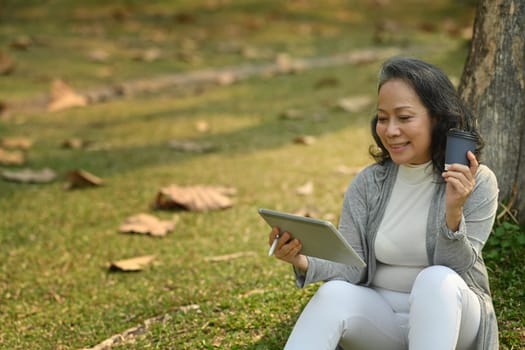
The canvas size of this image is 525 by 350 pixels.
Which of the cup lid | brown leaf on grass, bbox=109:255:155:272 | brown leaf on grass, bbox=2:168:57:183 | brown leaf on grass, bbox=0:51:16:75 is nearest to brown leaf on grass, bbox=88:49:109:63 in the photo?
brown leaf on grass, bbox=0:51:16:75

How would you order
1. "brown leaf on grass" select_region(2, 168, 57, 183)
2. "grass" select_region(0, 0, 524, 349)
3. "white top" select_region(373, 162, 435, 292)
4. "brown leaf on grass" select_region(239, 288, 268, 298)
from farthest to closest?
1. "brown leaf on grass" select_region(2, 168, 57, 183)
2. "brown leaf on grass" select_region(239, 288, 268, 298)
3. "grass" select_region(0, 0, 524, 349)
4. "white top" select_region(373, 162, 435, 292)

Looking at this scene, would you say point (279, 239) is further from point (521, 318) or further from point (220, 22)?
point (220, 22)

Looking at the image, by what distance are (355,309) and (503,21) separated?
1358 mm

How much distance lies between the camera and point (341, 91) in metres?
6.79

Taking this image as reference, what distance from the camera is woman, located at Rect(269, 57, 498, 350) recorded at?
237 centimetres

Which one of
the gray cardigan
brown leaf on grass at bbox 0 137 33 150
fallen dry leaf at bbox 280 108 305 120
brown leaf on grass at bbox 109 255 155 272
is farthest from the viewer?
fallen dry leaf at bbox 280 108 305 120

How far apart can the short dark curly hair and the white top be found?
0.09 meters

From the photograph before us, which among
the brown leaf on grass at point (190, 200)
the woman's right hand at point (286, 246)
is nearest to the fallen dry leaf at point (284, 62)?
the brown leaf on grass at point (190, 200)

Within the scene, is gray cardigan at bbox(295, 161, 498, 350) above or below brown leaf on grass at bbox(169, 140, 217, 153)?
above

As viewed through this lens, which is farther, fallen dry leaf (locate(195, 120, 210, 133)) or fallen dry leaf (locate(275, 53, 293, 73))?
fallen dry leaf (locate(275, 53, 293, 73))

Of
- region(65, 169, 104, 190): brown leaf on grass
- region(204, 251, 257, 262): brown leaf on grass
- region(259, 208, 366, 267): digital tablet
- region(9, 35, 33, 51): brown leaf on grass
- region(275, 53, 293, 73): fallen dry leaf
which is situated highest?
region(259, 208, 366, 267): digital tablet

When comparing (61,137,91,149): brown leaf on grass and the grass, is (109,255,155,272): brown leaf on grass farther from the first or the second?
(61,137,91,149): brown leaf on grass

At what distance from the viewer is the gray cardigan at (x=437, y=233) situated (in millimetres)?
2455

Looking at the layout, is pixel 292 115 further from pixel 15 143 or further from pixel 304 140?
pixel 15 143
